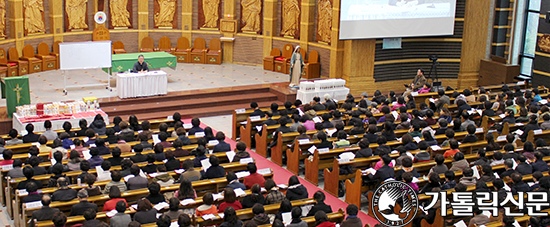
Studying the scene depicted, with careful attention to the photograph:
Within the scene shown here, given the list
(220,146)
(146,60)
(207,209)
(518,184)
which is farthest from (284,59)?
(207,209)

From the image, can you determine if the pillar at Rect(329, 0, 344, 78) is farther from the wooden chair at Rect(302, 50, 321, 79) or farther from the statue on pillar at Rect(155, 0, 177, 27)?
the statue on pillar at Rect(155, 0, 177, 27)

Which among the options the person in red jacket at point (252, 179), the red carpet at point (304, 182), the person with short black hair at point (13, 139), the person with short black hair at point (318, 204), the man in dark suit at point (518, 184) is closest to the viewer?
the person with short black hair at point (318, 204)

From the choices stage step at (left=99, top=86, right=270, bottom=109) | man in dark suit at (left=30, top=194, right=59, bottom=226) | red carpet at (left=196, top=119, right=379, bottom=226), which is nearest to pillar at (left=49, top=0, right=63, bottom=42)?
stage step at (left=99, top=86, right=270, bottom=109)

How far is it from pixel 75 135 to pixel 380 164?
5744 millimetres

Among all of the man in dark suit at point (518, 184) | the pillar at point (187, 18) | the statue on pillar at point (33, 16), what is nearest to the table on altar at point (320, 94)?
the pillar at point (187, 18)

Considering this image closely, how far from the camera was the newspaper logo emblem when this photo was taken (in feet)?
28.9

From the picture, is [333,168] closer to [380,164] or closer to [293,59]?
[380,164]

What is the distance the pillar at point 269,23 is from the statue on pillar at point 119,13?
4694mm

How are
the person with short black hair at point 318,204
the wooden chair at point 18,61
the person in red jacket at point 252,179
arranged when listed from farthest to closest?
the wooden chair at point 18,61
the person in red jacket at point 252,179
the person with short black hair at point 318,204

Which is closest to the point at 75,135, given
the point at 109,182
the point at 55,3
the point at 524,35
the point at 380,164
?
the point at 109,182

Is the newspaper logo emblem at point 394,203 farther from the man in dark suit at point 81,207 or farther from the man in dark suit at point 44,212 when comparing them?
the man in dark suit at point 44,212

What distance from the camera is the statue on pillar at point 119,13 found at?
2016 centimetres

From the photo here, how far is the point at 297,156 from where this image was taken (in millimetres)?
11422

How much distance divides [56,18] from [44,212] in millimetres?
12720
